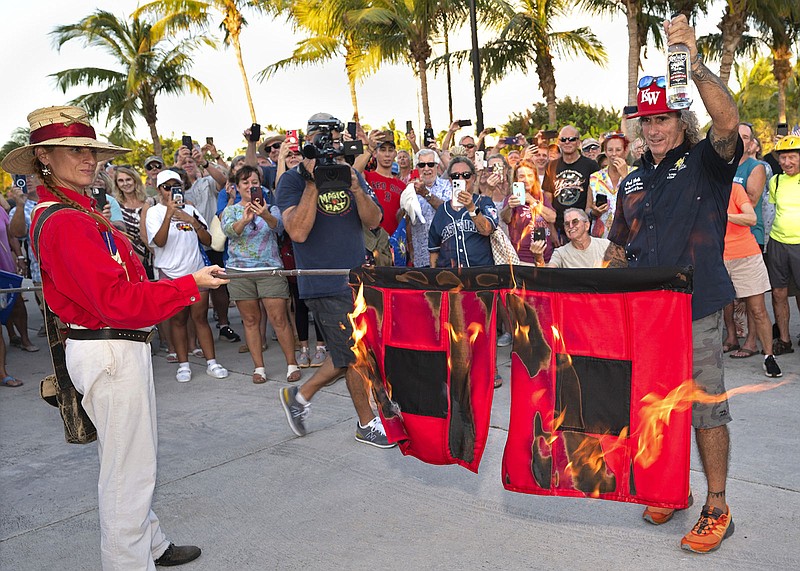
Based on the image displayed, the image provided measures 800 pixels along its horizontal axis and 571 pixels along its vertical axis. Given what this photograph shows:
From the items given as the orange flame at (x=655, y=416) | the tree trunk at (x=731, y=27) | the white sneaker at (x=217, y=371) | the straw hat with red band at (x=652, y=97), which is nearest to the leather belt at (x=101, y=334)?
the orange flame at (x=655, y=416)

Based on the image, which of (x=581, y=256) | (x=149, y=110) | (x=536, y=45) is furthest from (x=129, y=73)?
(x=581, y=256)

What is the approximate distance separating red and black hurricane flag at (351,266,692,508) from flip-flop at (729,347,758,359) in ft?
13.2

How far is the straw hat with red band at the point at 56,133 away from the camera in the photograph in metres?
3.13

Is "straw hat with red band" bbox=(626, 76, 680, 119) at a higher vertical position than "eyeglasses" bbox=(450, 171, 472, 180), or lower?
higher

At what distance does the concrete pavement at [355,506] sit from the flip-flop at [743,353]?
0.77 m

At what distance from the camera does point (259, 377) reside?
7074mm

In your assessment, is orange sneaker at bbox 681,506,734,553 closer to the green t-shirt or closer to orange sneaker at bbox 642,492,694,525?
orange sneaker at bbox 642,492,694,525

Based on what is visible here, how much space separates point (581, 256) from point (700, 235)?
2941 millimetres

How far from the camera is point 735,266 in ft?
21.8

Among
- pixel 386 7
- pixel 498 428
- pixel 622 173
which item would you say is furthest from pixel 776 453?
pixel 386 7

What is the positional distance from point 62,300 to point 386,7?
22440 millimetres

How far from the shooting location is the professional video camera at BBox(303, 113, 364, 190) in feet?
16.2

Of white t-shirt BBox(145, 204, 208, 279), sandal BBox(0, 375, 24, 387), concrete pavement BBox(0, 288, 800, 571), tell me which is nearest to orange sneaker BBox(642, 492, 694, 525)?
concrete pavement BBox(0, 288, 800, 571)

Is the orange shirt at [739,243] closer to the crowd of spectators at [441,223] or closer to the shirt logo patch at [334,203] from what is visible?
the crowd of spectators at [441,223]
